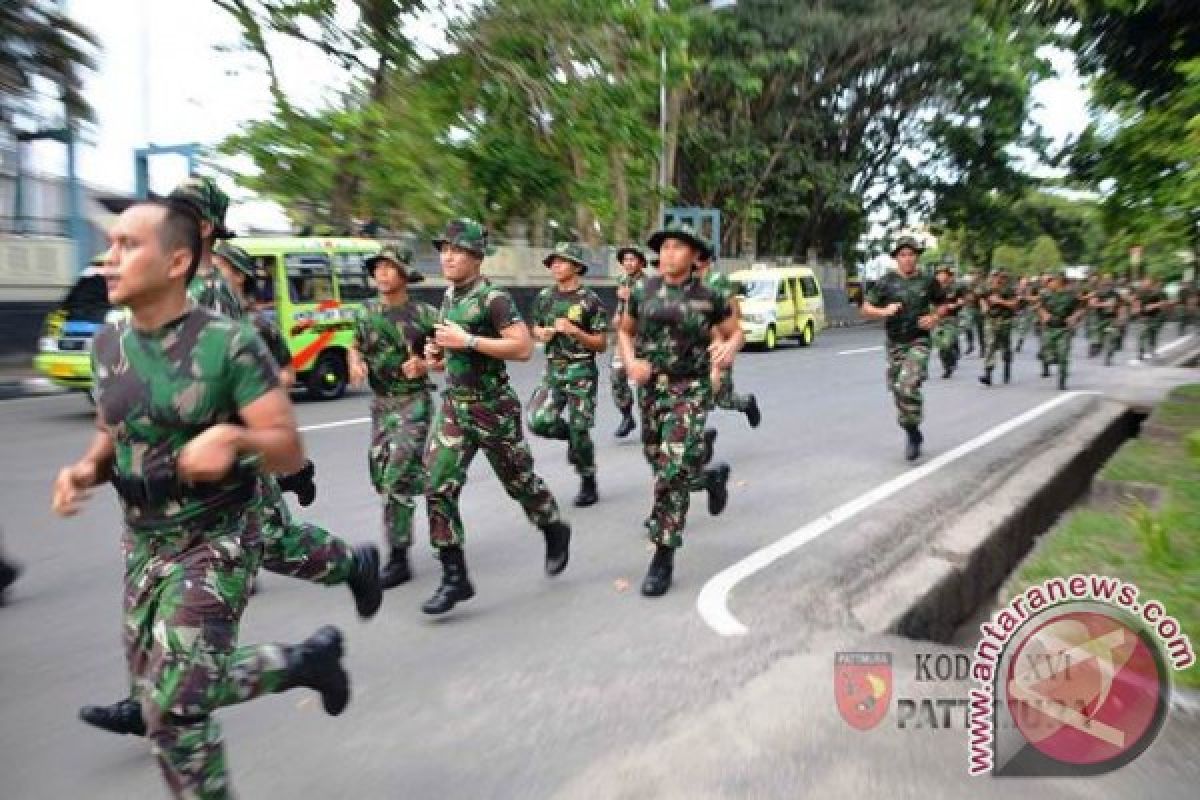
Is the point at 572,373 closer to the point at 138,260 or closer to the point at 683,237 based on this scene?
the point at 683,237

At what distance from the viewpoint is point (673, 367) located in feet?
17.0

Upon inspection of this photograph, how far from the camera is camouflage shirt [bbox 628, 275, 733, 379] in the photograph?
5148 millimetres

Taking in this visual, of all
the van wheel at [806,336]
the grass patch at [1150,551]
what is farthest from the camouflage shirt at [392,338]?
the van wheel at [806,336]

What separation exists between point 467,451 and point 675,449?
101 centimetres

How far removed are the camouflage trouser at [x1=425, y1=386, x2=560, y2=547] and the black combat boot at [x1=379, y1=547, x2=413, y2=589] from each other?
0.57 m

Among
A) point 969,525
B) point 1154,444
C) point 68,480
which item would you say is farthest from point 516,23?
point 68,480

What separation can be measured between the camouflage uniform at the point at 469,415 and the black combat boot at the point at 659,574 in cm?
81

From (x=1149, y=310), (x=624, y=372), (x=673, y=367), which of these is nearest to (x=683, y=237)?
(x=673, y=367)

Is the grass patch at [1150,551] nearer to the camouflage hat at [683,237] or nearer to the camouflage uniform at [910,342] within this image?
the camouflage uniform at [910,342]

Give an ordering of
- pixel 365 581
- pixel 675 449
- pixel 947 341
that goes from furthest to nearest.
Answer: pixel 947 341, pixel 675 449, pixel 365 581

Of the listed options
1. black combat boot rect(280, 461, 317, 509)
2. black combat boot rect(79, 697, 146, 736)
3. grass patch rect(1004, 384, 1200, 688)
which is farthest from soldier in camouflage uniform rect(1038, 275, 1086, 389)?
black combat boot rect(79, 697, 146, 736)

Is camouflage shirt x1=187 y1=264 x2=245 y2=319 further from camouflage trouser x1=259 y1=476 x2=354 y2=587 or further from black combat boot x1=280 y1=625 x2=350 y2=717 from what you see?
black combat boot x1=280 y1=625 x2=350 y2=717

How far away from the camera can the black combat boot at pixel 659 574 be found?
5043mm

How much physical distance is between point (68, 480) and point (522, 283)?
24.3 meters
